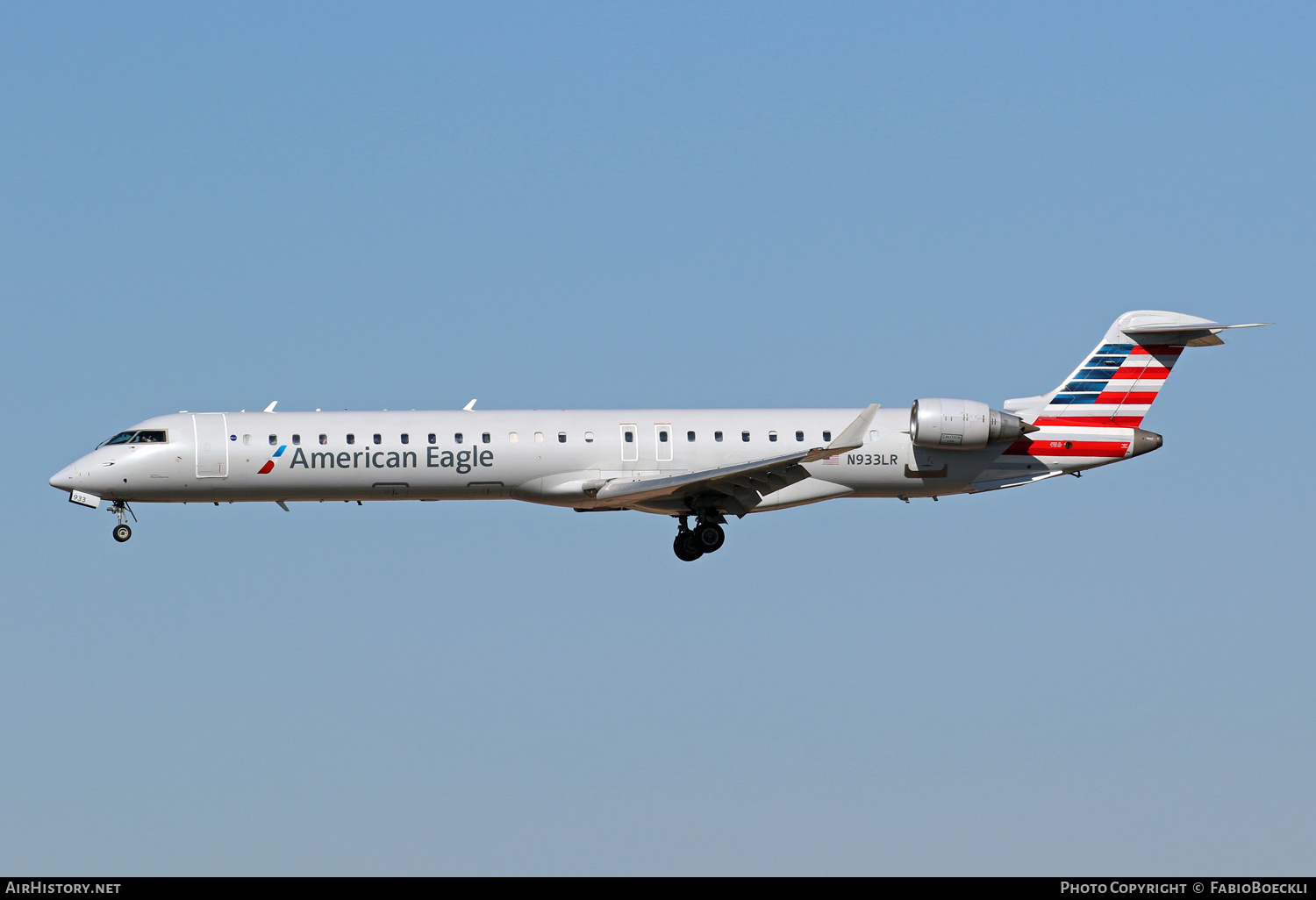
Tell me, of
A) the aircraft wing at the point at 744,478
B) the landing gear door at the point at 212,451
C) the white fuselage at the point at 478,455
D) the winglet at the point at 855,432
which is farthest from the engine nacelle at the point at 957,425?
the landing gear door at the point at 212,451

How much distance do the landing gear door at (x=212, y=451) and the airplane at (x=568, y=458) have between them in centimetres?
3

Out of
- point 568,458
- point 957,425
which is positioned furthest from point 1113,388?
point 568,458

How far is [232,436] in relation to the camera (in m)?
37.8

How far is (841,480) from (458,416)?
338 inches

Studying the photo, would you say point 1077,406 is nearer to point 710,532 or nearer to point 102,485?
point 710,532

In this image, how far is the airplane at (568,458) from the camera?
37656 mm

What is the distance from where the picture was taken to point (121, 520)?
38.2 m

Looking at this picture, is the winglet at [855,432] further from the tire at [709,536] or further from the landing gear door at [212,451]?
the landing gear door at [212,451]

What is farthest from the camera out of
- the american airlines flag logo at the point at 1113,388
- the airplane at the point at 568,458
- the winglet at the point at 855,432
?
the american airlines flag logo at the point at 1113,388

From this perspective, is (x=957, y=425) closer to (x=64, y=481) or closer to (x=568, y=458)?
(x=568, y=458)

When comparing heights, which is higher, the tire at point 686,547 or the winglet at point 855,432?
the winglet at point 855,432

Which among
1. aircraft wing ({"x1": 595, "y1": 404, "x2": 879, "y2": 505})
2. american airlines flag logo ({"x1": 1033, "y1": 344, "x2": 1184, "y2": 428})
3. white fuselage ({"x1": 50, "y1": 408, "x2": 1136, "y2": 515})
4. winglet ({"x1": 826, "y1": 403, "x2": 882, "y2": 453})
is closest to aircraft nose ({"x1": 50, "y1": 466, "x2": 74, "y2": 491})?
white fuselage ({"x1": 50, "y1": 408, "x2": 1136, "y2": 515})

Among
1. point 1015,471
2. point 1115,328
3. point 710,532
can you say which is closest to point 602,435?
point 710,532
